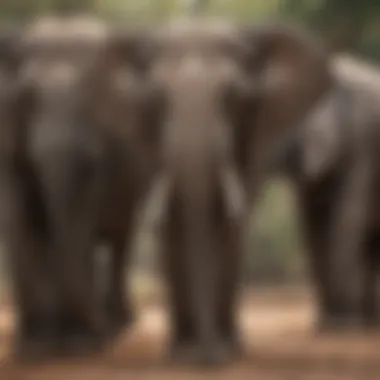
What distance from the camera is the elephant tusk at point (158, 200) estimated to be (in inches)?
112

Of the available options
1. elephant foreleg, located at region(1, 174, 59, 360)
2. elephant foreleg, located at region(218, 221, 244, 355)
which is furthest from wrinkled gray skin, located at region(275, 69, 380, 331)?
elephant foreleg, located at region(1, 174, 59, 360)

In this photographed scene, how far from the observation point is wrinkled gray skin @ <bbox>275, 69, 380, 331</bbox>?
136 inches

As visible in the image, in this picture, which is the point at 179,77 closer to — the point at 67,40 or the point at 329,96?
the point at 67,40

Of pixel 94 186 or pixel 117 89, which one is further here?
pixel 94 186

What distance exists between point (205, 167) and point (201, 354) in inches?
14.4

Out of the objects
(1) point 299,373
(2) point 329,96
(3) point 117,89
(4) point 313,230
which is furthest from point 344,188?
(1) point 299,373

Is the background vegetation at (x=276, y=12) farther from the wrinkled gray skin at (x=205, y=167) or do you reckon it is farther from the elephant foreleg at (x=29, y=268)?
the elephant foreleg at (x=29, y=268)

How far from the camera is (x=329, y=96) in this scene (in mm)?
3344

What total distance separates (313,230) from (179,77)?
1023 mm

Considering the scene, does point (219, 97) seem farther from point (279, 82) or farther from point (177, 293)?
point (177, 293)

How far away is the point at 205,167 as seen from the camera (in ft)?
9.32

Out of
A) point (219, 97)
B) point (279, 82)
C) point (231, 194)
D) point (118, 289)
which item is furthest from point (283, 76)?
point (118, 289)

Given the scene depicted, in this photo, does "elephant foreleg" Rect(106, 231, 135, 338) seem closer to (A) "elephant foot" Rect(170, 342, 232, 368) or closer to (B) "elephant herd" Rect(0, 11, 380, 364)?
(B) "elephant herd" Rect(0, 11, 380, 364)

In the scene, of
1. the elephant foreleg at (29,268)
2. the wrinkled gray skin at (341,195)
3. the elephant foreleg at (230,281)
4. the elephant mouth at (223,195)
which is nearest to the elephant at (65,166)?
the elephant foreleg at (29,268)
